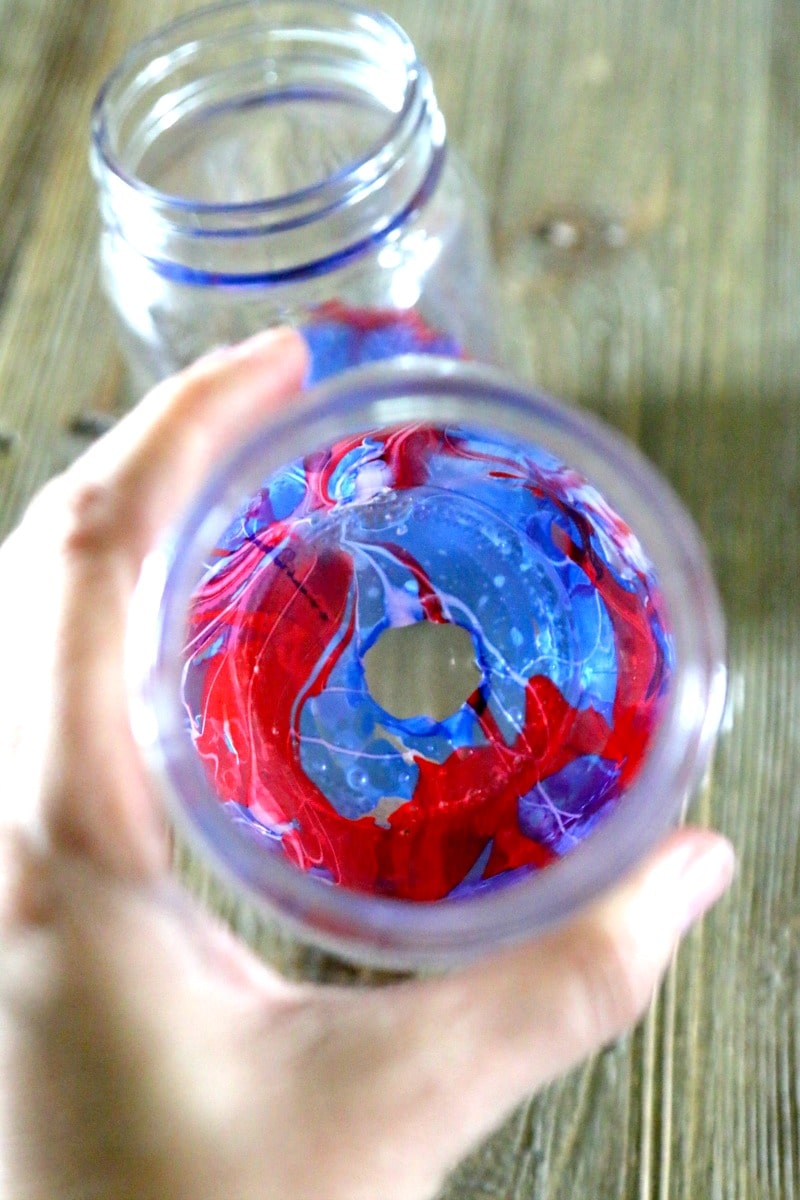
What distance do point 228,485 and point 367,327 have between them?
0.66ft

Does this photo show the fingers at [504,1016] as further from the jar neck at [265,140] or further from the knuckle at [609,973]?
the jar neck at [265,140]

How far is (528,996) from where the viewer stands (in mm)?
294

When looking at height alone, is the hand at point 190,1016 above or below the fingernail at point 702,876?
above

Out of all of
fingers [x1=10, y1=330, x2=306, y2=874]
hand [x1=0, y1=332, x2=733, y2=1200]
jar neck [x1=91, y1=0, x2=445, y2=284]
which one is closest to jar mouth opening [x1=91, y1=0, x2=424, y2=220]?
jar neck [x1=91, y1=0, x2=445, y2=284]

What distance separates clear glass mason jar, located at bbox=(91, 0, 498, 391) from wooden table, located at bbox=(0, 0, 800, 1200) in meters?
0.07

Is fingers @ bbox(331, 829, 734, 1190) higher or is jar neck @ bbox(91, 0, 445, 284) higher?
jar neck @ bbox(91, 0, 445, 284)

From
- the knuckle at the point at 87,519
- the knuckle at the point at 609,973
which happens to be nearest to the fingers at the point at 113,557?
→ the knuckle at the point at 87,519

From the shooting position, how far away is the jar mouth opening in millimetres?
458

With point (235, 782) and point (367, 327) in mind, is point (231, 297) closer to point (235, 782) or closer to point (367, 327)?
point (367, 327)

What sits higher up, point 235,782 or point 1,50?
point 1,50

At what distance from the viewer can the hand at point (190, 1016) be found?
287 mm

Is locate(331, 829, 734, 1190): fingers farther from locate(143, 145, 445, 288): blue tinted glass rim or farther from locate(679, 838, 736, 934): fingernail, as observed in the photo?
locate(143, 145, 445, 288): blue tinted glass rim

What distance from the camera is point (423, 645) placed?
1.24ft

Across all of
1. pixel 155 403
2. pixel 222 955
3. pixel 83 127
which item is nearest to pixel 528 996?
pixel 222 955
